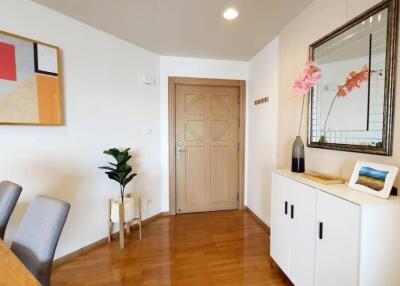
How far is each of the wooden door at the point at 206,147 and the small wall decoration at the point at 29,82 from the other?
1.64 meters

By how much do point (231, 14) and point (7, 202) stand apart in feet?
7.42

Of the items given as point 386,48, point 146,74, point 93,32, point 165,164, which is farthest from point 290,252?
point 93,32

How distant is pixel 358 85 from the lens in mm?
1478

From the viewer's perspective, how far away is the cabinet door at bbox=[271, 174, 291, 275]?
5.88 feet

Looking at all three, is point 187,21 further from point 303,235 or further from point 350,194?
point 303,235

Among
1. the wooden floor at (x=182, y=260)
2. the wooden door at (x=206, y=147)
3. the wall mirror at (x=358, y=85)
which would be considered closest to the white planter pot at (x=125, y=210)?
the wooden floor at (x=182, y=260)

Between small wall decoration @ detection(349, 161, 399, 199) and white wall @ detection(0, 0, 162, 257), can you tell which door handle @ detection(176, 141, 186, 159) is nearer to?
white wall @ detection(0, 0, 162, 257)

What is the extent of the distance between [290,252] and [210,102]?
2307 millimetres

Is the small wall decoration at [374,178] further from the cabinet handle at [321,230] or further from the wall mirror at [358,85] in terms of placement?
the cabinet handle at [321,230]

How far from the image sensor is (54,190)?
2111 mm

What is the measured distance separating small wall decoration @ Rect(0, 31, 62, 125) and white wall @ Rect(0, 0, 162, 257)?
8 centimetres

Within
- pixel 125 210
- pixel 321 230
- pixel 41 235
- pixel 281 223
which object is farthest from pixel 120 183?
pixel 321 230

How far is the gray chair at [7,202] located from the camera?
50.2 inches

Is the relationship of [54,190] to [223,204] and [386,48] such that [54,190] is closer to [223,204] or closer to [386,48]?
[223,204]
